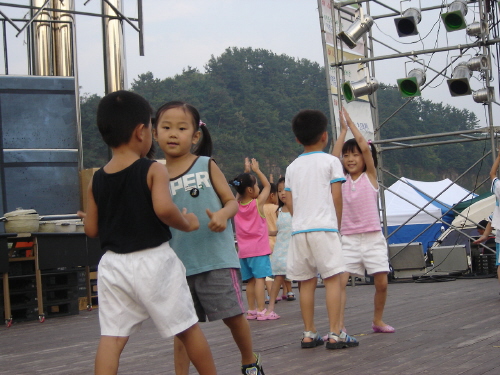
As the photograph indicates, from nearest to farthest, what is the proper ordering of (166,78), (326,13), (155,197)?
1. (155,197)
2. (326,13)
3. (166,78)

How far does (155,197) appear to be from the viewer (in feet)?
10.1

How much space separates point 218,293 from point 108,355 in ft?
2.29

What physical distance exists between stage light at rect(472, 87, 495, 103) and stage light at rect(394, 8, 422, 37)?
1587 millimetres

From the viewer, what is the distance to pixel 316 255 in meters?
5.12

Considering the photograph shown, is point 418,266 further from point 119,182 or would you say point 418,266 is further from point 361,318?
point 119,182

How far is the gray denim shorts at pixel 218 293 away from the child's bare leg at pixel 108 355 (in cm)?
58

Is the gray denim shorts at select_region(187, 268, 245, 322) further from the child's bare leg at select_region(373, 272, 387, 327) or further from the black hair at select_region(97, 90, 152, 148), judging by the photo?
the child's bare leg at select_region(373, 272, 387, 327)

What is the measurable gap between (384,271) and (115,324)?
3009 mm

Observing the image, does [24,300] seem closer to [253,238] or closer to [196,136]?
[253,238]

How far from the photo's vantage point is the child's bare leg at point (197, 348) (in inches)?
125

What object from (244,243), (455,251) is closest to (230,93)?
(455,251)

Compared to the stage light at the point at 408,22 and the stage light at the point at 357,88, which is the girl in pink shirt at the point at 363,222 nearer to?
the stage light at the point at 357,88

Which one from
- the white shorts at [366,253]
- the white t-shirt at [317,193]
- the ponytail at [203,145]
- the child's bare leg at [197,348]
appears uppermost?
the ponytail at [203,145]

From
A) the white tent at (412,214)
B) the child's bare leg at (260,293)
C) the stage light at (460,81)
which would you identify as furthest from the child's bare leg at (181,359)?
the white tent at (412,214)
